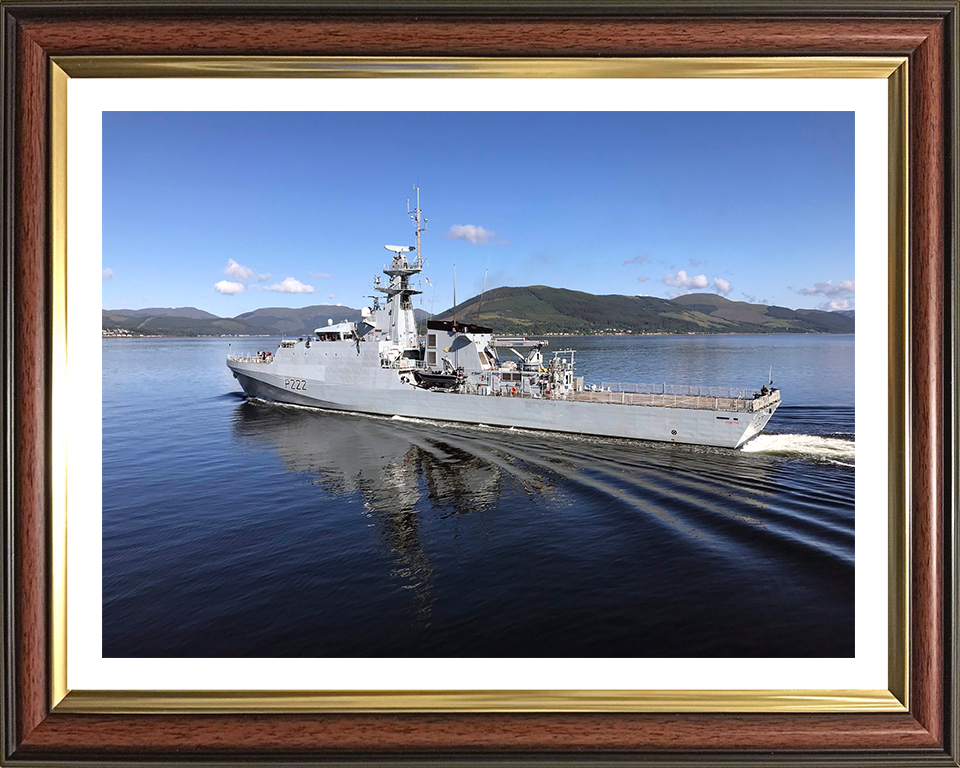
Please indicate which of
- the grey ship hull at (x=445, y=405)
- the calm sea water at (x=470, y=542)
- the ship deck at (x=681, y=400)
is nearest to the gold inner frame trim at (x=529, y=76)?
the calm sea water at (x=470, y=542)

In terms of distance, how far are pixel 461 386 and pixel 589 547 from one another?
49.1 feet

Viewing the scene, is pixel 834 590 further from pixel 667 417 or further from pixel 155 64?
pixel 667 417

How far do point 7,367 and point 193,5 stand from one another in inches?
84.8

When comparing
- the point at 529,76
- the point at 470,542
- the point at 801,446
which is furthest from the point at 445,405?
the point at 529,76

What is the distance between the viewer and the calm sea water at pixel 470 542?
12.1 feet

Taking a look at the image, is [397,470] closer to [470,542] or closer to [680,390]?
[470,542]

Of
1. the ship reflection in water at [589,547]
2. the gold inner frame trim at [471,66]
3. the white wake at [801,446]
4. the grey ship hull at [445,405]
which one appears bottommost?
the ship reflection in water at [589,547]

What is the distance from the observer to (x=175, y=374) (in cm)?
2517

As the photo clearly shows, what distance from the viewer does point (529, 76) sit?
2.46m

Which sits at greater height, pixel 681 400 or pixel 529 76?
pixel 529 76

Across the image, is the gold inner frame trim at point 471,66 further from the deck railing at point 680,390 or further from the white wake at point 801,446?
the deck railing at point 680,390

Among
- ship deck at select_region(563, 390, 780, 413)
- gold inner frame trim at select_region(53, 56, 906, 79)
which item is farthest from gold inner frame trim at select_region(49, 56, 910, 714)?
ship deck at select_region(563, 390, 780, 413)

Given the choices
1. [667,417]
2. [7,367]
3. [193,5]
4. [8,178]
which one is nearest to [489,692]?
[7,367]

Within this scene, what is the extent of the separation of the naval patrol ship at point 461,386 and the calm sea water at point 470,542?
1.26 metres
